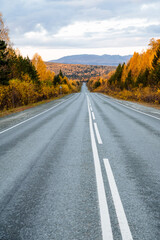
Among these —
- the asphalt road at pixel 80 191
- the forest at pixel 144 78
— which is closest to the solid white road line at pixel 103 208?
the asphalt road at pixel 80 191

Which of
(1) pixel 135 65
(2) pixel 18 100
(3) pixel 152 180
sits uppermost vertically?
(1) pixel 135 65

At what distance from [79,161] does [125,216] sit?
2478mm

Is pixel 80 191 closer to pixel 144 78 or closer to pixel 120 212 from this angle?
pixel 120 212

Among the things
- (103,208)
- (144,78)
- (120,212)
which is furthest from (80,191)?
(144,78)

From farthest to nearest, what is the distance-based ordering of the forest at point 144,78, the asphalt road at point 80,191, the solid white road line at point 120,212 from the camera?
the forest at point 144,78, the asphalt road at point 80,191, the solid white road line at point 120,212

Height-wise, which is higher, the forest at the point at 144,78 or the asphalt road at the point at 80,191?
the forest at the point at 144,78

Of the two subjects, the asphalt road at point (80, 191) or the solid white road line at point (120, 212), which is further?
the asphalt road at point (80, 191)

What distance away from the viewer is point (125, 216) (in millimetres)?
2752

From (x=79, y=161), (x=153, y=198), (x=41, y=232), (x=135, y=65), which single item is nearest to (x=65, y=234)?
(x=41, y=232)

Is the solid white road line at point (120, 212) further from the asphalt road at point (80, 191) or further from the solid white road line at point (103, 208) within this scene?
the solid white road line at point (103, 208)

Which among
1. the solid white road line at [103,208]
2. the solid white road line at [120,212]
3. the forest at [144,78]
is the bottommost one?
the solid white road line at [120,212]

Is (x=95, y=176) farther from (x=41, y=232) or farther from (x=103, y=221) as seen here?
(x=41, y=232)

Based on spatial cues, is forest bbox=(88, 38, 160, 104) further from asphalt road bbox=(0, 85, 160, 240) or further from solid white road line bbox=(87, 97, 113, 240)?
solid white road line bbox=(87, 97, 113, 240)

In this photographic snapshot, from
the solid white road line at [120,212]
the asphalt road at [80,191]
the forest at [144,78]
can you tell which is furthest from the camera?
the forest at [144,78]
